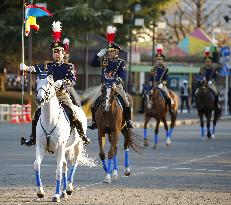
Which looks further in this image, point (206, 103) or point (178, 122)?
point (178, 122)

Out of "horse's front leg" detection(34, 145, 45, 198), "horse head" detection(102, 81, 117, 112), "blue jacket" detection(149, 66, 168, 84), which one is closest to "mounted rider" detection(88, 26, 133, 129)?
"horse head" detection(102, 81, 117, 112)

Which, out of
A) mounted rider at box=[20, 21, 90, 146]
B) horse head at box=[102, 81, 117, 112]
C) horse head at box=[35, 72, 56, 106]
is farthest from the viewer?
horse head at box=[102, 81, 117, 112]

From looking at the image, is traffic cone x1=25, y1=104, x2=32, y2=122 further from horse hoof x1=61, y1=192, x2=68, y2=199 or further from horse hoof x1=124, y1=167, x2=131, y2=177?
horse hoof x1=61, y1=192, x2=68, y2=199

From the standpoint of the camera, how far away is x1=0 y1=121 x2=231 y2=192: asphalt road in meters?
21.2

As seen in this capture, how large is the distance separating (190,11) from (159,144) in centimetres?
9228

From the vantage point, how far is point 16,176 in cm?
2231

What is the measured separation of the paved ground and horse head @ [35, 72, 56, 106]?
156cm

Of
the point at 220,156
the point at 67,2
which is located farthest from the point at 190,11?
the point at 220,156

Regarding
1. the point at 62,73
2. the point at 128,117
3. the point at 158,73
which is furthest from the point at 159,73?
the point at 62,73

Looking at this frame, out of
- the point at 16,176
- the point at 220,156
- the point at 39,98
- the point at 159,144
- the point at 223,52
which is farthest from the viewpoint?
the point at 223,52

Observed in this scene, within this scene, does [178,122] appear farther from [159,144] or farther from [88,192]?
[88,192]

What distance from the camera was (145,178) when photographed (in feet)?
74.1

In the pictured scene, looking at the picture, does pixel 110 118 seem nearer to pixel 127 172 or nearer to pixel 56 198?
pixel 127 172

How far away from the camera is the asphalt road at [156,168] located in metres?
21.2
